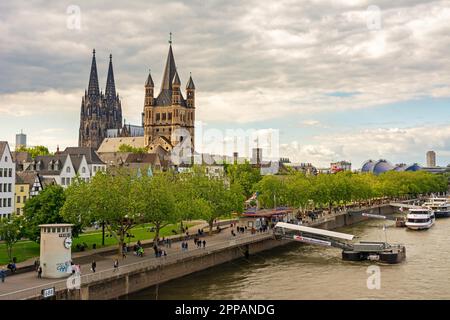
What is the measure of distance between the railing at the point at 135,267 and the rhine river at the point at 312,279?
211cm

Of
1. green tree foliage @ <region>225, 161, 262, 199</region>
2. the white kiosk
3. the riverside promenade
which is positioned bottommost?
the riverside promenade

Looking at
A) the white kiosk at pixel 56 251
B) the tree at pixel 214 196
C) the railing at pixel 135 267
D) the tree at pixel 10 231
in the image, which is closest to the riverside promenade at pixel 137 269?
the railing at pixel 135 267

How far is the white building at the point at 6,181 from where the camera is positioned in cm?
7969

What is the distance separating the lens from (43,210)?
62.6 meters

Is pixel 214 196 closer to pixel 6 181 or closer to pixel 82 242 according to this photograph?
pixel 82 242

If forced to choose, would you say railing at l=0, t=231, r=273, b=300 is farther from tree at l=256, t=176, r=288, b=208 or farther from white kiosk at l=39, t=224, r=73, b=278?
tree at l=256, t=176, r=288, b=208

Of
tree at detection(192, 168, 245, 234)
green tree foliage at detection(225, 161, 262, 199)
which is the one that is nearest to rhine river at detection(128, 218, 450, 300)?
tree at detection(192, 168, 245, 234)

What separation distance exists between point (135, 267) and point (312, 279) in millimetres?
18214

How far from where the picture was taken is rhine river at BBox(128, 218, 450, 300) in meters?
51.2

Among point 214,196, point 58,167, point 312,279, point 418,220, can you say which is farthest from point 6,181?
point 418,220

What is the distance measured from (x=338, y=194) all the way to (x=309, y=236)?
55.9m
